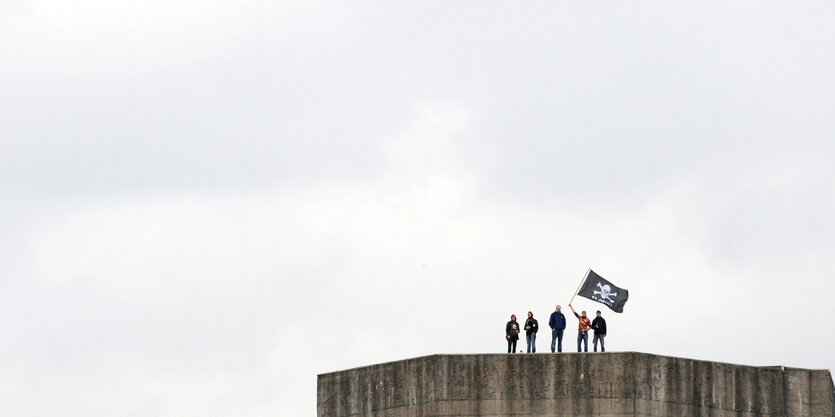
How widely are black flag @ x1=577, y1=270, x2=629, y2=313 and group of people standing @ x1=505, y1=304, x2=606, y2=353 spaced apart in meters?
2.05

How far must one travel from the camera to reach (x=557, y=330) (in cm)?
7550

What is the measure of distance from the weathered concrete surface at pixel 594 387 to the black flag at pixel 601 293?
5563 millimetres

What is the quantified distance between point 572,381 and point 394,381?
5.91 m

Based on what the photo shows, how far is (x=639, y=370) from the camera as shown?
7206 cm

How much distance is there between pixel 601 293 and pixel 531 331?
380cm

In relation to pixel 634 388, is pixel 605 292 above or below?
above

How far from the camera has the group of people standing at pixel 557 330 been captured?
75188mm

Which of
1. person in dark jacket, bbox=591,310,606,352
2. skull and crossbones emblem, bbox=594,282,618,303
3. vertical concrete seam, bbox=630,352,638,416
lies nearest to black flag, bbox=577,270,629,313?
skull and crossbones emblem, bbox=594,282,618,303

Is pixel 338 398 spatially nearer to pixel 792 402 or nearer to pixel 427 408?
pixel 427 408

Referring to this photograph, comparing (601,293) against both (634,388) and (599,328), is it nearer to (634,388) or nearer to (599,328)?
(599,328)

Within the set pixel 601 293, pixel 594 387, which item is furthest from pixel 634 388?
pixel 601 293

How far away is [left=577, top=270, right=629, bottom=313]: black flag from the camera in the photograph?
77.9 meters

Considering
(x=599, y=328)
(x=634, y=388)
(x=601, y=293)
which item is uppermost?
(x=601, y=293)

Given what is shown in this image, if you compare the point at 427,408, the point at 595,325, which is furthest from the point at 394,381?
the point at 595,325
